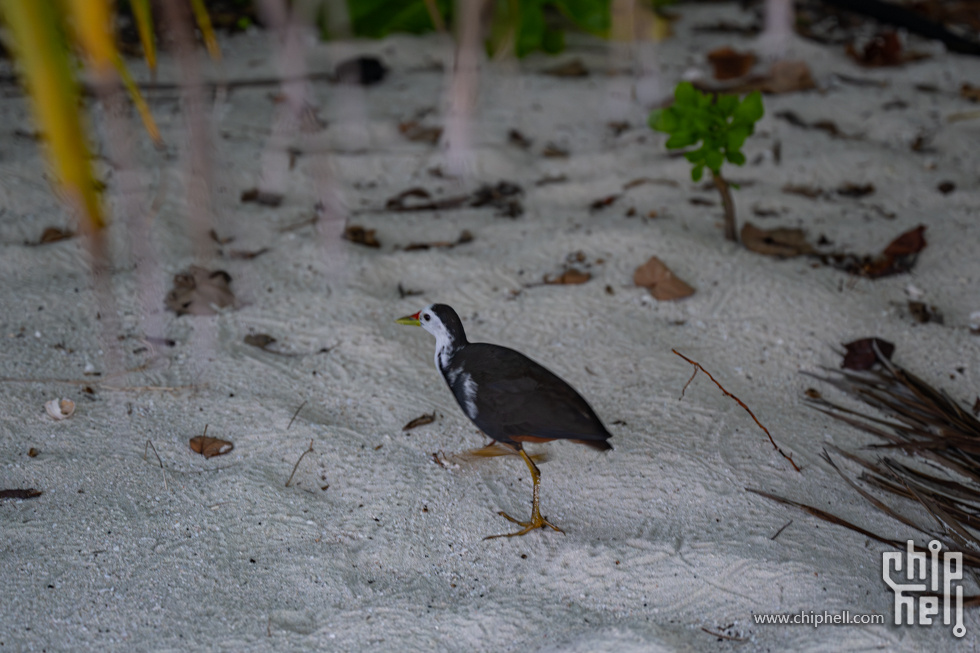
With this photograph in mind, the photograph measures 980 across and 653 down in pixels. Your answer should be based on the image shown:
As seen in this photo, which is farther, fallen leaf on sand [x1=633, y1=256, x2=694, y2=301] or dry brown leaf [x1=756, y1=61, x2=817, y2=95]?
dry brown leaf [x1=756, y1=61, x2=817, y2=95]

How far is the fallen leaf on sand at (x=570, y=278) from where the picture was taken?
3.00m

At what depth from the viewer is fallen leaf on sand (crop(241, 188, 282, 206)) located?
3.37 m

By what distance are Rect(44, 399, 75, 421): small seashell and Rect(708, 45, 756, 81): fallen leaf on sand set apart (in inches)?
138

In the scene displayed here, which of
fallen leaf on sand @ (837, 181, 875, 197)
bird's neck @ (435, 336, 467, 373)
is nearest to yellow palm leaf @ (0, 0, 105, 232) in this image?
bird's neck @ (435, 336, 467, 373)

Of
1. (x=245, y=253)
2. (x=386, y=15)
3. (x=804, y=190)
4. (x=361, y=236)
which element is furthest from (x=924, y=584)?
(x=386, y=15)

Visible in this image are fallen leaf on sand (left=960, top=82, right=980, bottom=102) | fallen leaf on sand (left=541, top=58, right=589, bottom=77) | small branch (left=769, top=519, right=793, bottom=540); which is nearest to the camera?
small branch (left=769, top=519, right=793, bottom=540)

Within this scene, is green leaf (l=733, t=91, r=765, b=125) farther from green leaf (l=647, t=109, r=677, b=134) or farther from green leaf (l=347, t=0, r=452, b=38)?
green leaf (l=347, t=0, r=452, b=38)

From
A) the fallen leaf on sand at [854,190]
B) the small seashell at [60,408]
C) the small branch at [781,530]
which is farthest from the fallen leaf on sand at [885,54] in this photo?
the small seashell at [60,408]

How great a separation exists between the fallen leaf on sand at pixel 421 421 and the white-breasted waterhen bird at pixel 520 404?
0.84ft

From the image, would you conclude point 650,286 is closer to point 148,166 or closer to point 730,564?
point 730,564

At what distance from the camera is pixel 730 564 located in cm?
190

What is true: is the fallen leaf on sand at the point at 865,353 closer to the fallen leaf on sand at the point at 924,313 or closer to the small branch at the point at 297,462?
the fallen leaf on sand at the point at 924,313

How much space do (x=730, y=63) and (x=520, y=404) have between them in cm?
312

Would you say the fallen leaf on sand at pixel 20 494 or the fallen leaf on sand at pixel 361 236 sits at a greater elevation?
the fallen leaf on sand at pixel 361 236
